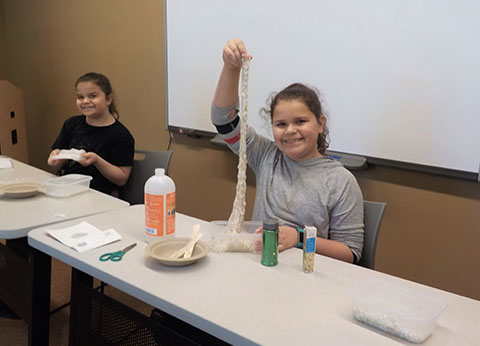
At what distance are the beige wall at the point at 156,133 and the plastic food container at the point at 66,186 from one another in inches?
40.3

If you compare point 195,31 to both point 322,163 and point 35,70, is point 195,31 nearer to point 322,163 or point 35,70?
point 322,163

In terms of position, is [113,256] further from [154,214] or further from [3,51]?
[3,51]

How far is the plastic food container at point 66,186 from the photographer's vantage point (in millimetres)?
1545

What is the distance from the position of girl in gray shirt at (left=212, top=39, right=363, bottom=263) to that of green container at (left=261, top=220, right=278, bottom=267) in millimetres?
232

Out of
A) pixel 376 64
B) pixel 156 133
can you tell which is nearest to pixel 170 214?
pixel 376 64

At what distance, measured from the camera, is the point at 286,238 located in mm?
1149

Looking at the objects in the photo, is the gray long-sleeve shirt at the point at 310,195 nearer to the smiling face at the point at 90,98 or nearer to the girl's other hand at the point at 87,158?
the girl's other hand at the point at 87,158

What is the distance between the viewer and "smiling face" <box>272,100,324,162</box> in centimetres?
131

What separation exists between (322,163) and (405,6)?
33.7 inches

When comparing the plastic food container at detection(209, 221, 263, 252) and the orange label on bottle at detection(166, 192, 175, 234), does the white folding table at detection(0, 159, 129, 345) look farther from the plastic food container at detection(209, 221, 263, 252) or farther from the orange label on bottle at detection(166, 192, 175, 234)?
the plastic food container at detection(209, 221, 263, 252)

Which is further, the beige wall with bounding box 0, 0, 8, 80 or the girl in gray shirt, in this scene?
the beige wall with bounding box 0, 0, 8, 80

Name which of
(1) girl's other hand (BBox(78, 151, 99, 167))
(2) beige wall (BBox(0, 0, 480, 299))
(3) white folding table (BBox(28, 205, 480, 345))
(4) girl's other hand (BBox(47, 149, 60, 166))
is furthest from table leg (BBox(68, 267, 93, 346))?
(2) beige wall (BBox(0, 0, 480, 299))

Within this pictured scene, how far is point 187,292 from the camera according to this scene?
891 millimetres

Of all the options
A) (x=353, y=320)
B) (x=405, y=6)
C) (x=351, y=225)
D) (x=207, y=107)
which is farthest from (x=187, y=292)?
(x=207, y=107)
